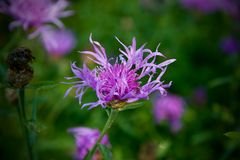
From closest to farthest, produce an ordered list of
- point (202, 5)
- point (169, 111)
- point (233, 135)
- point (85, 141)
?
point (233, 135) < point (85, 141) < point (169, 111) < point (202, 5)

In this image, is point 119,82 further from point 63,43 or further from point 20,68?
point 63,43

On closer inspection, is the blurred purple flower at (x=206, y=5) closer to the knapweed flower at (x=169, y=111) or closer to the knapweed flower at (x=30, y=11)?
the knapweed flower at (x=169, y=111)

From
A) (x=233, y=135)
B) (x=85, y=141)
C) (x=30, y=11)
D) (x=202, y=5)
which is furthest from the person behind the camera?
(x=202, y=5)

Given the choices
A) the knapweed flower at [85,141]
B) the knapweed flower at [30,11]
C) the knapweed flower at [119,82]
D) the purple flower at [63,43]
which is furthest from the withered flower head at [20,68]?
the purple flower at [63,43]

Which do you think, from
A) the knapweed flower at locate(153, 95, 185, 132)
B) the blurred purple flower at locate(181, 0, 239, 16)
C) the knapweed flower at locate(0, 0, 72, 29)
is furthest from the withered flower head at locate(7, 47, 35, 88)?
the blurred purple flower at locate(181, 0, 239, 16)

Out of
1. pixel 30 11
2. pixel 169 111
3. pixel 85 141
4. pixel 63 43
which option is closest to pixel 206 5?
pixel 63 43
